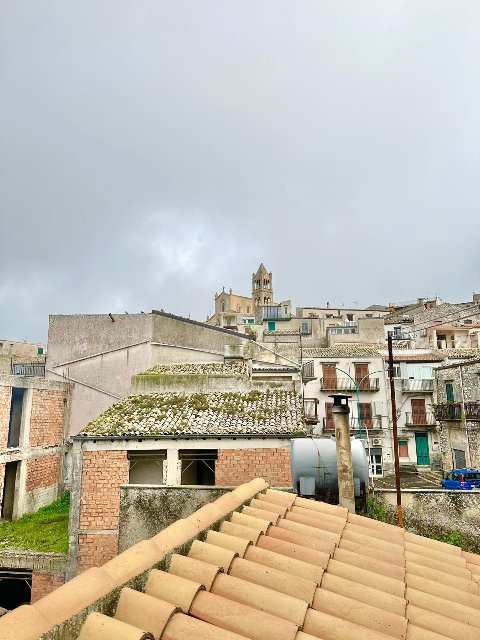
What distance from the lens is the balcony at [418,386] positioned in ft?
117

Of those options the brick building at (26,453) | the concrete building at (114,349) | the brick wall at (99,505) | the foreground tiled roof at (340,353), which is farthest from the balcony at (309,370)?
the brick wall at (99,505)

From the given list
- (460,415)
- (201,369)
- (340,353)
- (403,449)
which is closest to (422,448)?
(403,449)

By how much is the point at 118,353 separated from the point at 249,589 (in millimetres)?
23873

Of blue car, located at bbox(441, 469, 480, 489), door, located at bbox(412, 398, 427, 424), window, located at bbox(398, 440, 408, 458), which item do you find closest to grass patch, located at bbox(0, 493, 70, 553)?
blue car, located at bbox(441, 469, 480, 489)

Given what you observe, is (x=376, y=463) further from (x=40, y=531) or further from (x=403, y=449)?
(x=40, y=531)

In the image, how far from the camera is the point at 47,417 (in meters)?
23.1

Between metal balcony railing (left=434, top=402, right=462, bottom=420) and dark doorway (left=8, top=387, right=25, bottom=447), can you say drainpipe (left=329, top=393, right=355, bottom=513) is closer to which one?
dark doorway (left=8, top=387, right=25, bottom=447)

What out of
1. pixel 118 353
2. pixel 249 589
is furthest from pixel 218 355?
pixel 249 589

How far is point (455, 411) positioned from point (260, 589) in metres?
31.2

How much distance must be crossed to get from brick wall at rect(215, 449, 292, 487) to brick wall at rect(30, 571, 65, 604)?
6.41 meters

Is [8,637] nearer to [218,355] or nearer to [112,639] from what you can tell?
[112,639]

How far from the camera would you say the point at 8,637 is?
212cm

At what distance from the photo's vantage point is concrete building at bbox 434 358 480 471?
1125 inches

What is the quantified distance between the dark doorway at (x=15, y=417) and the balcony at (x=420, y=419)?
28.4m
